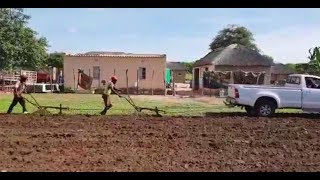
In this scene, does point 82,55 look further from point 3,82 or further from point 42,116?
point 42,116

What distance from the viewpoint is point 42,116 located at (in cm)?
1394

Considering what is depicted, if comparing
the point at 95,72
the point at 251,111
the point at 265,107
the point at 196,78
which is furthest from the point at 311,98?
the point at 196,78

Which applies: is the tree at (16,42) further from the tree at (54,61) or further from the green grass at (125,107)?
the green grass at (125,107)

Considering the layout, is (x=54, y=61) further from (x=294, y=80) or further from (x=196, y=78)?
(x=294, y=80)

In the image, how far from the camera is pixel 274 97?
1612cm

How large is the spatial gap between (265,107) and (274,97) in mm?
493

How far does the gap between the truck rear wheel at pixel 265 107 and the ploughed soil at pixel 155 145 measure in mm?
2765

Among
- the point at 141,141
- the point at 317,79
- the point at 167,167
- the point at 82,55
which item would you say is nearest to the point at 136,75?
the point at 82,55

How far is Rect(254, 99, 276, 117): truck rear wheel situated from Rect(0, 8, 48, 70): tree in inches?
1170

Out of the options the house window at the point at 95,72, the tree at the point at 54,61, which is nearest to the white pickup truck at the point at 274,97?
the house window at the point at 95,72

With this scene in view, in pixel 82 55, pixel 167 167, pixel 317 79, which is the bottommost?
pixel 167 167

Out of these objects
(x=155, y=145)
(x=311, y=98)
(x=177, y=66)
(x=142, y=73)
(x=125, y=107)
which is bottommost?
(x=155, y=145)
